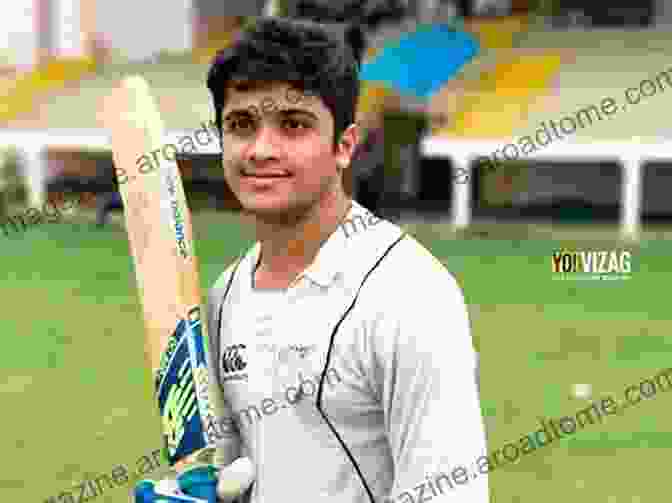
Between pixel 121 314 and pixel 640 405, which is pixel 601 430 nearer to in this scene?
pixel 640 405

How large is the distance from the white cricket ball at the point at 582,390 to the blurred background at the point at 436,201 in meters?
0.04

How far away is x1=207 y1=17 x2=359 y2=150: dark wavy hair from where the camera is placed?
234 centimetres

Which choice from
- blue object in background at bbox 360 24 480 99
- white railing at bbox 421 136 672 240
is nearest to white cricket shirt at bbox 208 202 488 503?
→ white railing at bbox 421 136 672 240

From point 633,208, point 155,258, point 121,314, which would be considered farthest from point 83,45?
point 155,258

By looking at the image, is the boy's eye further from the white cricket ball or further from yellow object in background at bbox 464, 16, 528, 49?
yellow object in background at bbox 464, 16, 528, 49

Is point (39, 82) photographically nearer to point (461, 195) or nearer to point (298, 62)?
point (461, 195)

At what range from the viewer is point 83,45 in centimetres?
2245

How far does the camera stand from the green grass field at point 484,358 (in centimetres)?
704

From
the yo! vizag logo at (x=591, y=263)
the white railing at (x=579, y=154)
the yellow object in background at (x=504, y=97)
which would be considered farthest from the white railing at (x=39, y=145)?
the yo! vizag logo at (x=591, y=263)

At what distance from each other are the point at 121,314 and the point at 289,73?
9.27m

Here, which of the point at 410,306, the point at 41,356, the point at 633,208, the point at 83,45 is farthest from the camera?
the point at 83,45

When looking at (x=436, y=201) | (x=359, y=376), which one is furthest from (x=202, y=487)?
(x=436, y=201)

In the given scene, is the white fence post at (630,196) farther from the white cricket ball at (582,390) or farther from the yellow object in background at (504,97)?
the white cricket ball at (582,390)

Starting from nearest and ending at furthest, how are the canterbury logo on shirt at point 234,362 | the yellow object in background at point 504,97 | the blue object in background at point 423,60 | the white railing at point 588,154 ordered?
1. the canterbury logo on shirt at point 234,362
2. the white railing at point 588,154
3. the yellow object in background at point 504,97
4. the blue object in background at point 423,60
